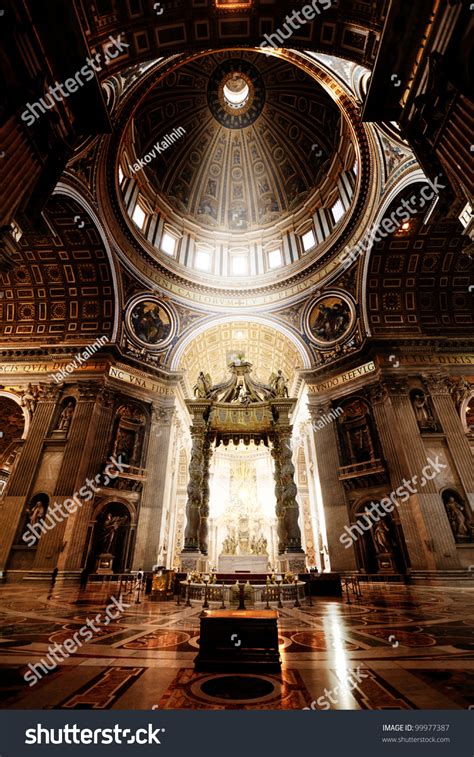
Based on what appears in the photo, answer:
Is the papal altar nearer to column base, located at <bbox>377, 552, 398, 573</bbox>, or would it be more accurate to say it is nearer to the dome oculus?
column base, located at <bbox>377, 552, 398, 573</bbox>

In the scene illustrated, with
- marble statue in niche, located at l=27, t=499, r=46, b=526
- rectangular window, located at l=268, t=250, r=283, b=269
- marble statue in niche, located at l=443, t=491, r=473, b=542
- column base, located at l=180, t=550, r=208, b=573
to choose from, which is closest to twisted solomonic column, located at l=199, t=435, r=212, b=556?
column base, located at l=180, t=550, r=208, b=573

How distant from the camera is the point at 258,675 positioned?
2457 mm

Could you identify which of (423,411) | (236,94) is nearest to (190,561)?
(423,411)

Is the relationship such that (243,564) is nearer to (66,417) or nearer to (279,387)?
(279,387)

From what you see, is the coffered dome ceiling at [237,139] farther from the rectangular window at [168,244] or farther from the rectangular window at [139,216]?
the rectangular window at [168,244]

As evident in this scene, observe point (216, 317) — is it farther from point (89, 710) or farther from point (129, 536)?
point (89, 710)

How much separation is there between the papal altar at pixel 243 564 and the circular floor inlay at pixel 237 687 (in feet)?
35.6

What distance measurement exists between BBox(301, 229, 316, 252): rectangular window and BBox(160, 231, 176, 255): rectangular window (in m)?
8.52

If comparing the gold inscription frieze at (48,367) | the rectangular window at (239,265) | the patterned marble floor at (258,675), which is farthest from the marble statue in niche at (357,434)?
the gold inscription frieze at (48,367)

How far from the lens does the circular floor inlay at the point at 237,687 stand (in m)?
2.06

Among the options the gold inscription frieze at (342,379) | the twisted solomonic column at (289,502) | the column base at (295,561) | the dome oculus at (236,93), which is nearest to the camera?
the column base at (295,561)

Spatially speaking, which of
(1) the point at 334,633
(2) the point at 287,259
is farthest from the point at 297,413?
(1) the point at 334,633

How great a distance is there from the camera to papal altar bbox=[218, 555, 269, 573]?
40.2 feet

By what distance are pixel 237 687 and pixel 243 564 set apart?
11.4 meters
